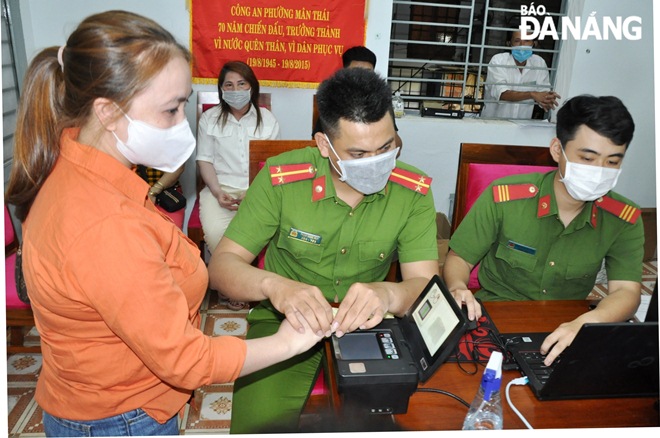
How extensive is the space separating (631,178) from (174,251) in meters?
3.75

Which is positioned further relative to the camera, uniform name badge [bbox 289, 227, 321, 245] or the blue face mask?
the blue face mask

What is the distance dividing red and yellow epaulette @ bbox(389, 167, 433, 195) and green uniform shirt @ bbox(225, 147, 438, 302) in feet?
0.04

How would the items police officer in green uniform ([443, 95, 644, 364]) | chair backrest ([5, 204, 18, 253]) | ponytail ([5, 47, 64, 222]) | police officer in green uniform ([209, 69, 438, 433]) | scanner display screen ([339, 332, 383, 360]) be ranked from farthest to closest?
chair backrest ([5, 204, 18, 253])
police officer in green uniform ([443, 95, 644, 364])
police officer in green uniform ([209, 69, 438, 433])
scanner display screen ([339, 332, 383, 360])
ponytail ([5, 47, 64, 222])

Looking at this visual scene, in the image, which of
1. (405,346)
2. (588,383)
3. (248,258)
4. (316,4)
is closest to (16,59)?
(316,4)

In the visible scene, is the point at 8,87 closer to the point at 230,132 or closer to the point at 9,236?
the point at 9,236

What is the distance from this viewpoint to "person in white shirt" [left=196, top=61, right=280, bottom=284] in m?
2.88

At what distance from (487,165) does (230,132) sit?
1.66m

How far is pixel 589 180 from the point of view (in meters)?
1.51

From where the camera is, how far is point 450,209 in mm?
3613

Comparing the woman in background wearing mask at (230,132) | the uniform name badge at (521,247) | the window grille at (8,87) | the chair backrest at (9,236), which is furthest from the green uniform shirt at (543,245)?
the window grille at (8,87)

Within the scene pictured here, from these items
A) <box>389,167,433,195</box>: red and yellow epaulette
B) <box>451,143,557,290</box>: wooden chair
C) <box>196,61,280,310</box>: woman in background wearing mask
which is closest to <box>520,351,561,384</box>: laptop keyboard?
<box>389,167,433,195</box>: red and yellow epaulette

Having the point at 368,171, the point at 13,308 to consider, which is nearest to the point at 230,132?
the point at 13,308

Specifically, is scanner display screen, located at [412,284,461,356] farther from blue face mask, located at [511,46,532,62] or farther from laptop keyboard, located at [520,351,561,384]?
blue face mask, located at [511,46,532,62]

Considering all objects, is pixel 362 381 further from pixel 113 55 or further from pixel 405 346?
pixel 113 55
